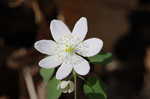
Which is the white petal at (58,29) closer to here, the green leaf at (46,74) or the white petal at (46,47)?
the white petal at (46,47)

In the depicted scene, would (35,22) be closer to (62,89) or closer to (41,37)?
(41,37)

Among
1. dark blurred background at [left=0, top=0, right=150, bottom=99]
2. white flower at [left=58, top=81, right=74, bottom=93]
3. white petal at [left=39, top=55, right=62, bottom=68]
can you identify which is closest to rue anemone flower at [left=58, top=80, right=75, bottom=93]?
white flower at [left=58, top=81, right=74, bottom=93]

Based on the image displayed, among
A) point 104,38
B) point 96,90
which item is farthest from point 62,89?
point 104,38

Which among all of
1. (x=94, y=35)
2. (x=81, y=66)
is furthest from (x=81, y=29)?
(x=94, y=35)

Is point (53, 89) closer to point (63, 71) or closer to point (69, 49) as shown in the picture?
point (63, 71)

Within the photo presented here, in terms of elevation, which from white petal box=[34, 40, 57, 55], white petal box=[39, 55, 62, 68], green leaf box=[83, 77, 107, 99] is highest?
white petal box=[34, 40, 57, 55]

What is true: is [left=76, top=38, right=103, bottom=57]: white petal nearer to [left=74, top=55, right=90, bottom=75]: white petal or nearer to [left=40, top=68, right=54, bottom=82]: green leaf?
[left=74, top=55, right=90, bottom=75]: white petal

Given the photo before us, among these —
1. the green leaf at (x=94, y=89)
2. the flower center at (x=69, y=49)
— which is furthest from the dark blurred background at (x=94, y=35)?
the green leaf at (x=94, y=89)
